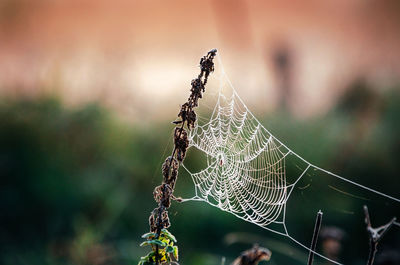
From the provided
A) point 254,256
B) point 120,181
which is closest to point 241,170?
point 254,256

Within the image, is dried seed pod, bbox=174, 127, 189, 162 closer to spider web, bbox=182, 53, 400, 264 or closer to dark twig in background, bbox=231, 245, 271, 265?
spider web, bbox=182, 53, 400, 264

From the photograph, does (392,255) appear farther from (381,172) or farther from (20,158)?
(20,158)

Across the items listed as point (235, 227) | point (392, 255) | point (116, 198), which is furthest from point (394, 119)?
point (392, 255)

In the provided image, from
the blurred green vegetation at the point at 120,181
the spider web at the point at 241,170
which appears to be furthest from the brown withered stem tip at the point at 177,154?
the blurred green vegetation at the point at 120,181

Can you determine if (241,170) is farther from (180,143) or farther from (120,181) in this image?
(120,181)

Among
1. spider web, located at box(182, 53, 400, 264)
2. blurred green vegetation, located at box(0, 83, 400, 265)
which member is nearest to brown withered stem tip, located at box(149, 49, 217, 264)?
spider web, located at box(182, 53, 400, 264)

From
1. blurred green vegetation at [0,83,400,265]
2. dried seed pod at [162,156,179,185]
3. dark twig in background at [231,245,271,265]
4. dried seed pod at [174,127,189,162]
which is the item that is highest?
blurred green vegetation at [0,83,400,265]
